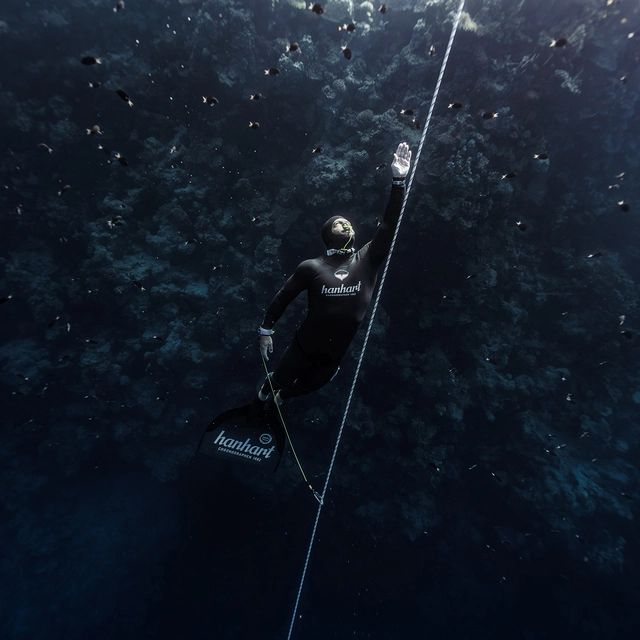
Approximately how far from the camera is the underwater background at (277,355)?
8492 millimetres

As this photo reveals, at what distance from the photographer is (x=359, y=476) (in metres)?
9.49

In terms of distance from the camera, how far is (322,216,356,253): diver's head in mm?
3139

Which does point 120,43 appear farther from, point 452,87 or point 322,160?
point 452,87

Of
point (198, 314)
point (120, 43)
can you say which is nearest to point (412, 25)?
point (120, 43)

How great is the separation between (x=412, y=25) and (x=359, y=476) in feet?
41.1

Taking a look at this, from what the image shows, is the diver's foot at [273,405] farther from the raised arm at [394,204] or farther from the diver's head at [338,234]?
the raised arm at [394,204]

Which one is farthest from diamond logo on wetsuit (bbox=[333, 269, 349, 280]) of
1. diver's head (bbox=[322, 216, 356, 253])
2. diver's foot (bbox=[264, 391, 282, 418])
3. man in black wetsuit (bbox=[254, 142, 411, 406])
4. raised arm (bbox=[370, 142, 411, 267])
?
diver's foot (bbox=[264, 391, 282, 418])

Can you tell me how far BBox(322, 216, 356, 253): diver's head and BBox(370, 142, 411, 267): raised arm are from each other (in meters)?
0.24

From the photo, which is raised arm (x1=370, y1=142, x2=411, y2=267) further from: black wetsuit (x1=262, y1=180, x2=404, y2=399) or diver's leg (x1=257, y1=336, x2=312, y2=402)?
diver's leg (x1=257, y1=336, x2=312, y2=402)

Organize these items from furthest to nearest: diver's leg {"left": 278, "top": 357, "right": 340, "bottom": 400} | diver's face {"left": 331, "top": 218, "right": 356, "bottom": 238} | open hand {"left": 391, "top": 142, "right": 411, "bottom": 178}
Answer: diver's leg {"left": 278, "top": 357, "right": 340, "bottom": 400} < diver's face {"left": 331, "top": 218, "right": 356, "bottom": 238} < open hand {"left": 391, "top": 142, "right": 411, "bottom": 178}

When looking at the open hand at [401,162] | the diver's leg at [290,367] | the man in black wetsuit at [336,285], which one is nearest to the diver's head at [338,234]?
the man in black wetsuit at [336,285]

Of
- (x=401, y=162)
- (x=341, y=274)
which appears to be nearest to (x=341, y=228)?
(x=341, y=274)

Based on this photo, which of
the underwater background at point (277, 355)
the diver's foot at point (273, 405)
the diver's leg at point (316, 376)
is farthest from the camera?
the underwater background at point (277, 355)

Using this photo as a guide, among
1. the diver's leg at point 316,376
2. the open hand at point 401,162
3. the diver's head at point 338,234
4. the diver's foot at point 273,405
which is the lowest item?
the diver's foot at point 273,405
